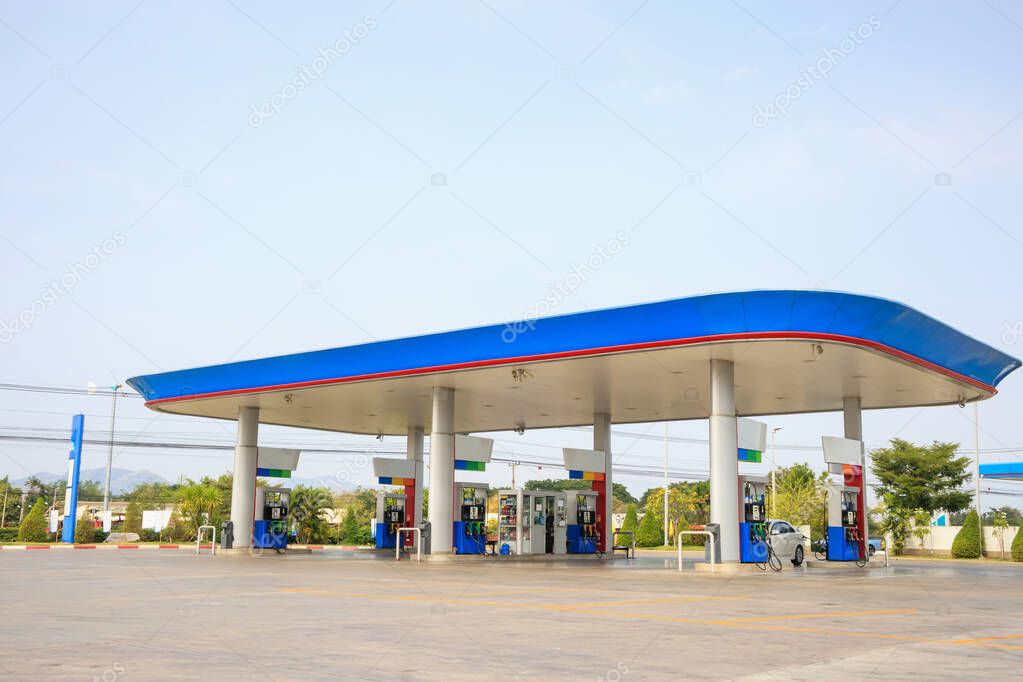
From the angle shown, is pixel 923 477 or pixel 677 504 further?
pixel 677 504

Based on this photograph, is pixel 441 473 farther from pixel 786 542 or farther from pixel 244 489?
pixel 786 542

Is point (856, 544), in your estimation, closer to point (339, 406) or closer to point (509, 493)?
point (509, 493)

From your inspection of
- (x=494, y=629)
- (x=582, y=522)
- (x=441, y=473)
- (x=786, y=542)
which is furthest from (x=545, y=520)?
(x=494, y=629)

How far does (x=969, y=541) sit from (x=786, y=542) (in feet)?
58.2

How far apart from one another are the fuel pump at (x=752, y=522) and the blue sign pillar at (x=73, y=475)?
A: 88.4ft

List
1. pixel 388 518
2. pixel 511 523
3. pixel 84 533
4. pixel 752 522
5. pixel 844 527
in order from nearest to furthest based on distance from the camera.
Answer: pixel 752 522 < pixel 844 527 < pixel 511 523 < pixel 388 518 < pixel 84 533

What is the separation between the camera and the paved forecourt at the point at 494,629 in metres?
6.59

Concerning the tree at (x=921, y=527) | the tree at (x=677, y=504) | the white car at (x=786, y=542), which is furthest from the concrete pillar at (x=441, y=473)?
the tree at (x=677, y=504)

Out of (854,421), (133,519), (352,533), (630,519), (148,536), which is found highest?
(854,421)

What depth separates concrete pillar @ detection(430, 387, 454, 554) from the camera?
26047mm

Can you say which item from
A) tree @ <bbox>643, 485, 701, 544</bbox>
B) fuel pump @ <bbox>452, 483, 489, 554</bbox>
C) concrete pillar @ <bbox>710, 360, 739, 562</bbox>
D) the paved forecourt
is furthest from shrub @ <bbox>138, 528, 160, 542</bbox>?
concrete pillar @ <bbox>710, 360, 739, 562</bbox>

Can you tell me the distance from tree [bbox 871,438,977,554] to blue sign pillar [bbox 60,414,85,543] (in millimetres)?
34853

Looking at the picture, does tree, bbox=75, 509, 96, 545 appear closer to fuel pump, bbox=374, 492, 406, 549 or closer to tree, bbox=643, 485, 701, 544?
fuel pump, bbox=374, 492, 406, 549

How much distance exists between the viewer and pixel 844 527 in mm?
26469
